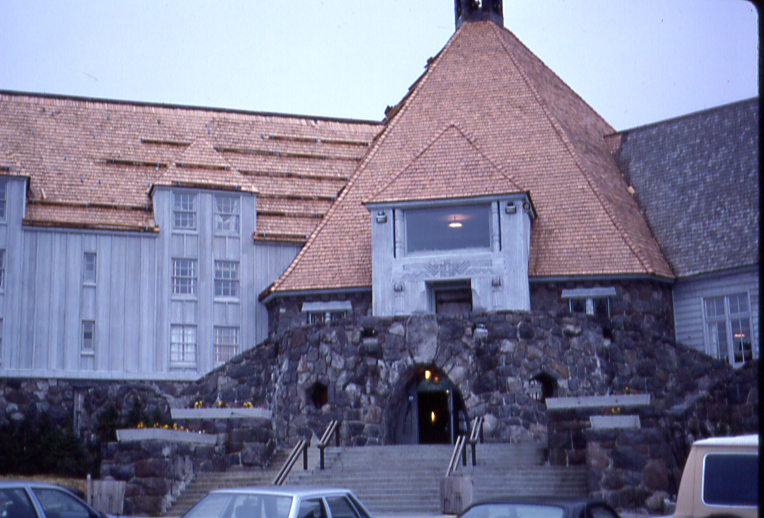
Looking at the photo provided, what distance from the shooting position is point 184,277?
105ft

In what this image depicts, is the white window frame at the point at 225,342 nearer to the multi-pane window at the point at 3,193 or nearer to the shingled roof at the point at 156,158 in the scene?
the shingled roof at the point at 156,158

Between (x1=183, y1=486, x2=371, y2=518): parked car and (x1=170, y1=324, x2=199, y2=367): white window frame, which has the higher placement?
(x1=170, y1=324, x2=199, y2=367): white window frame

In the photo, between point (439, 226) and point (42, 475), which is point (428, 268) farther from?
point (42, 475)

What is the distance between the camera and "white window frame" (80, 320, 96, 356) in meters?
30.6

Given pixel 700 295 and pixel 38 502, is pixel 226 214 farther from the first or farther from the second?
pixel 38 502

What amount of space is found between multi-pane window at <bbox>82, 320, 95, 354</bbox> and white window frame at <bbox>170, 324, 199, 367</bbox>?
2470mm

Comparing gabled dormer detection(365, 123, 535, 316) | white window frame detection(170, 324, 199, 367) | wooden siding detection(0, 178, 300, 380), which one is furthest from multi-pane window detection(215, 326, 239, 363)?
gabled dormer detection(365, 123, 535, 316)

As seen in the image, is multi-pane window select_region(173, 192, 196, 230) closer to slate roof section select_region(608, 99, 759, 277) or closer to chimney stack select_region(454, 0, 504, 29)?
chimney stack select_region(454, 0, 504, 29)

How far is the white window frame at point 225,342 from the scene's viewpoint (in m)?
31.9

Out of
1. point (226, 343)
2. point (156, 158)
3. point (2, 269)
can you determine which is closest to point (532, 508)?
point (226, 343)

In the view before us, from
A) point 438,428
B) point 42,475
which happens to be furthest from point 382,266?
point 42,475

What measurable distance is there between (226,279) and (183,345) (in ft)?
8.73

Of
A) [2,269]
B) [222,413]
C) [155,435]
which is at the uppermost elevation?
[2,269]

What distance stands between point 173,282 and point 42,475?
25.3ft
